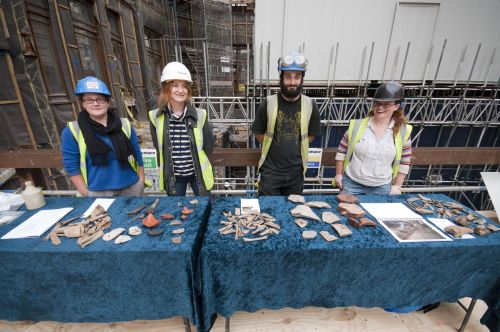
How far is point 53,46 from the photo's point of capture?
17.1 feet

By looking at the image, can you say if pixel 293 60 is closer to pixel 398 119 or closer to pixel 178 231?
pixel 398 119

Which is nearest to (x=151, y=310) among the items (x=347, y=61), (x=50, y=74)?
(x=50, y=74)

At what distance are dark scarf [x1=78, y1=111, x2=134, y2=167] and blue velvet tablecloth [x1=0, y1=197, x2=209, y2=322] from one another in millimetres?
714

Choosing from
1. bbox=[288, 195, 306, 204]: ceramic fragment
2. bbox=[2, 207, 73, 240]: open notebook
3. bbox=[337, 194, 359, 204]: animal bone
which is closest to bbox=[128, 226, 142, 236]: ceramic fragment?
bbox=[2, 207, 73, 240]: open notebook

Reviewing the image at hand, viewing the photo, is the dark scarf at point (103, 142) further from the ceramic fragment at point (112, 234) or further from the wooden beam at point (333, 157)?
the wooden beam at point (333, 157)

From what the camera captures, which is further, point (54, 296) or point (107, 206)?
point (107, 206)

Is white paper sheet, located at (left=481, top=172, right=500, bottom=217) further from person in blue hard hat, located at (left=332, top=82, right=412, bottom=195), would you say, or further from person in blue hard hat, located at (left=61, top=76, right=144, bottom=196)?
person in blue hard hat, located at (left=61, top=76, right=144, bottom=196)

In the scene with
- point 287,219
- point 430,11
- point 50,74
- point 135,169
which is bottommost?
point 287,219

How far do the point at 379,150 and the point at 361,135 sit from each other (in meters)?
0.20

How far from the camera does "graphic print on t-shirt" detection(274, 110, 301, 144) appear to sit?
214 centimetres

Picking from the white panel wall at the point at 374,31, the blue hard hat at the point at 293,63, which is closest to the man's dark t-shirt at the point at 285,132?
the blue hard hat at the point at 293,63

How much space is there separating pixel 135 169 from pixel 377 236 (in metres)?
2.13

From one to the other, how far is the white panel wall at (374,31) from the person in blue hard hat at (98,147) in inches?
177

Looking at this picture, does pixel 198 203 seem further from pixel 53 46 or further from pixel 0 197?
pixel 53 46
